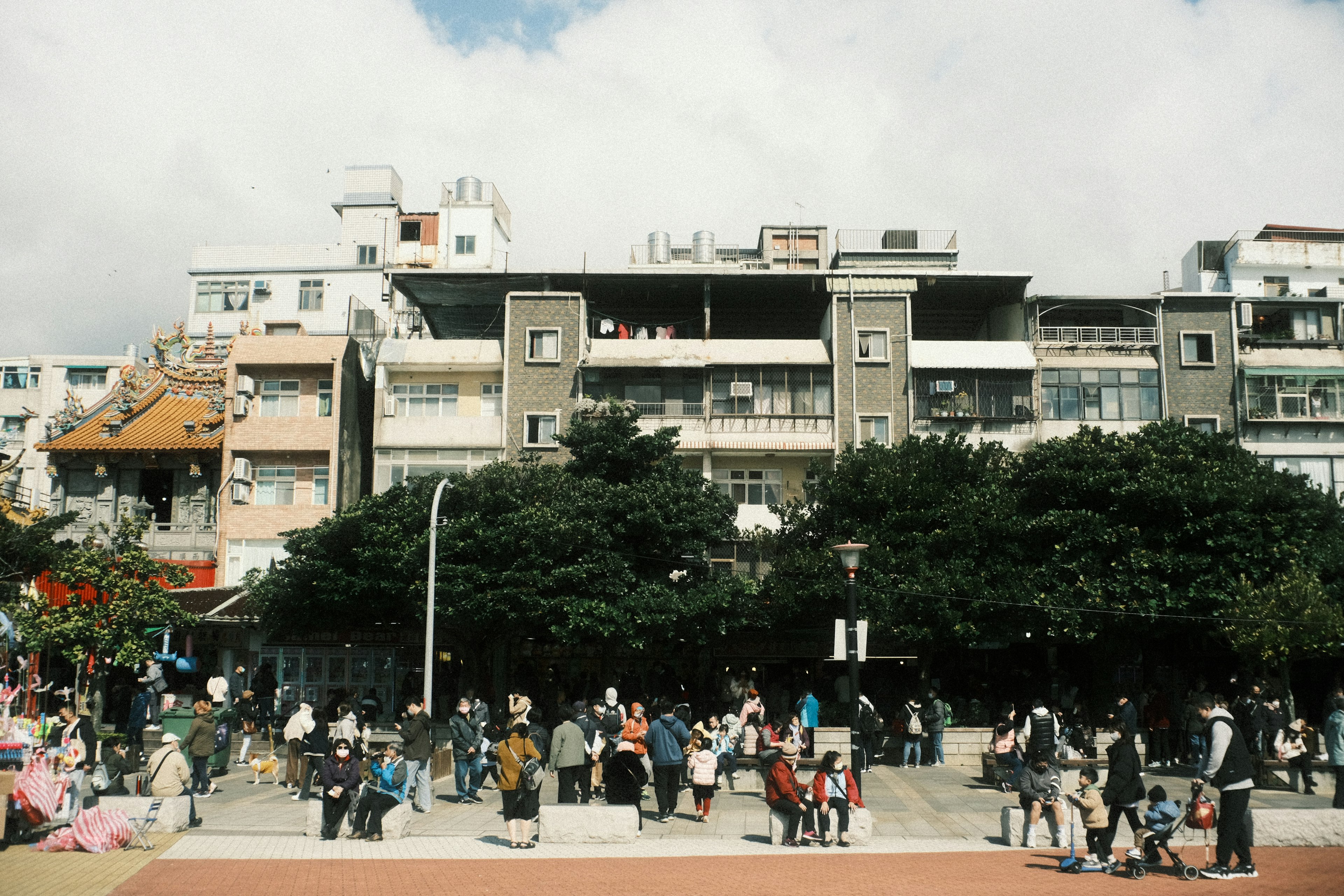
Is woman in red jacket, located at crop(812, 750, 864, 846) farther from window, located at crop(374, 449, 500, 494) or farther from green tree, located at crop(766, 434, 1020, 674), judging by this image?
window, located at crop(374, 449, 500, 494)

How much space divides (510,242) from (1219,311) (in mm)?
34243

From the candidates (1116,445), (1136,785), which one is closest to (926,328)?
(1116,445)

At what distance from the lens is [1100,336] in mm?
40344

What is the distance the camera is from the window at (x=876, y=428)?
3888 cm

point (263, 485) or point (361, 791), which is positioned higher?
point (263, 485)

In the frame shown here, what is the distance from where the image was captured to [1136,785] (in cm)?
1370

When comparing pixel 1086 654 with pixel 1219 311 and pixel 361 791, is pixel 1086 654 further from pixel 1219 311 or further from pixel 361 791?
pixel 361 791

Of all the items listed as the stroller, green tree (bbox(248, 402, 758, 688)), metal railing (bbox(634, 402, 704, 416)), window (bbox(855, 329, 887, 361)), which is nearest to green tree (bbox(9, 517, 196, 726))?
green tree (bbox(248, 402, 758, 688))

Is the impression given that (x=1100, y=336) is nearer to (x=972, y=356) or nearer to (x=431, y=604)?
(x=972, y=356)

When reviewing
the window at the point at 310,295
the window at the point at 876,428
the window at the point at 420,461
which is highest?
the window at the point at 310,295

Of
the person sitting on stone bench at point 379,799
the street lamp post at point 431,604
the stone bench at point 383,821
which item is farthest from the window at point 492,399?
the stone bench at point 383,821

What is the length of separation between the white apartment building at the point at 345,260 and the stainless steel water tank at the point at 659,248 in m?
11.7

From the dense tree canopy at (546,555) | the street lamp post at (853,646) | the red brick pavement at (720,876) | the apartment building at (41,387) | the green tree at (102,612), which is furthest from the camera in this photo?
the apartment building at (41,387)

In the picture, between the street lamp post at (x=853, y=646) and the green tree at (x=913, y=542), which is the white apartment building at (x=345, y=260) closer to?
the green tree at (x=913, y=542)
